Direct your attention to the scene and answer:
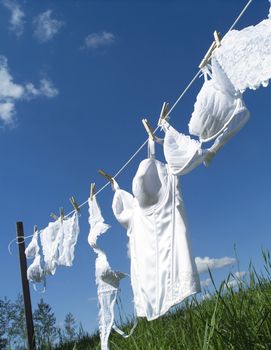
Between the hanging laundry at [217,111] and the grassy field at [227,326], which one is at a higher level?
the hanging laundry at [217,111]

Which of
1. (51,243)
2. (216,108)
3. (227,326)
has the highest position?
(51,243)

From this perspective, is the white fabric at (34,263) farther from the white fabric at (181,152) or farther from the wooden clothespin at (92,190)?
the white fabric at (181,152)

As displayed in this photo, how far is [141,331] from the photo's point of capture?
4090 millimetres

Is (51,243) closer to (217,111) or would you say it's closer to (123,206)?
(123,206)

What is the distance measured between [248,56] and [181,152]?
0.75 m

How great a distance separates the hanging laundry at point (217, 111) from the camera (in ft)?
7.79

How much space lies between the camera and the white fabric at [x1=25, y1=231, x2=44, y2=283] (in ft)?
17.2

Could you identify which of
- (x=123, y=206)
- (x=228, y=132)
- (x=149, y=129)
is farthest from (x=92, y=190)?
(x=228, y=132)

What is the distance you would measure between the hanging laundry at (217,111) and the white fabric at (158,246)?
488 millimetres

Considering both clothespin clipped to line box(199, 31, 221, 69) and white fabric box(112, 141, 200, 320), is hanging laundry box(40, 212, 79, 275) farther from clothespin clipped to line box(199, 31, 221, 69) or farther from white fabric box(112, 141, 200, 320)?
clothespin clipped to line box(199, 31, 221, 69)

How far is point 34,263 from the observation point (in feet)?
17.3

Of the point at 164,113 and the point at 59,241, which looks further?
the point at 59,241

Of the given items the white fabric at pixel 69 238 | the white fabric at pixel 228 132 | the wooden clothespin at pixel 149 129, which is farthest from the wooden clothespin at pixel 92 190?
the white fabric at pixel 228 132

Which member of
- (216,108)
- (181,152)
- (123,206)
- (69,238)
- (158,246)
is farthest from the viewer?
(69,238)
